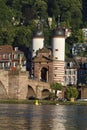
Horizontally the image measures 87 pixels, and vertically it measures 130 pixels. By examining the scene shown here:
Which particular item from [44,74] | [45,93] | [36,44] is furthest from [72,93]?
[36,44]

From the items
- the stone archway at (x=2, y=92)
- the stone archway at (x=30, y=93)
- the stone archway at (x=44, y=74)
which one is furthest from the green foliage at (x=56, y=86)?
the stone archway at (x=2, y=92)

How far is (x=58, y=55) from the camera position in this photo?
5753 inches

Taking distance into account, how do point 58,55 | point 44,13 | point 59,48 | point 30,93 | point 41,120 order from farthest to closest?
point 44,13
point 59,48
point 58,55
point 30,93
point 41,120

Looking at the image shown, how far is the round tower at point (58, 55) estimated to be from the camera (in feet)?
475

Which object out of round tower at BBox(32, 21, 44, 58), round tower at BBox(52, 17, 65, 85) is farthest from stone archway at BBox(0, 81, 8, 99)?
round tower at BBox(32, 21, 44, 58)

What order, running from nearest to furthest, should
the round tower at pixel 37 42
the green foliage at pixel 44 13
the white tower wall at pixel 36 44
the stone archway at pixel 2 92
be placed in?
the stone archway at pixel 2 92 < the white tower wall at pixel 36 44 < the round tower at pixel 37 42 < the green foliage at pixel 44 13

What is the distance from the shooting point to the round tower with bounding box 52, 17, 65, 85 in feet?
475

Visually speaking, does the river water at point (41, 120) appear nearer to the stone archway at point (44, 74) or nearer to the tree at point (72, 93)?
the tree at point (72, 93)

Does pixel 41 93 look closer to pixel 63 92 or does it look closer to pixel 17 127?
pixel 63 92

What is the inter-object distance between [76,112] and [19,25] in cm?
7894

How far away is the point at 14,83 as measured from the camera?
128 meters

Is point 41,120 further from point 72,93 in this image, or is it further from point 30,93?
point 30,93

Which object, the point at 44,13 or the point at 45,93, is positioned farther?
the point at 44,13

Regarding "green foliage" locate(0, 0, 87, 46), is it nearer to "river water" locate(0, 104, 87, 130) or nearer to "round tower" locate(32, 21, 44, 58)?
"round tower" locate(32, 21, 44, 58)
